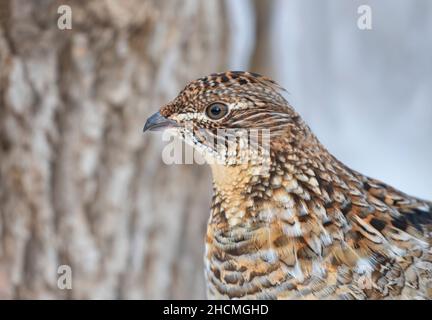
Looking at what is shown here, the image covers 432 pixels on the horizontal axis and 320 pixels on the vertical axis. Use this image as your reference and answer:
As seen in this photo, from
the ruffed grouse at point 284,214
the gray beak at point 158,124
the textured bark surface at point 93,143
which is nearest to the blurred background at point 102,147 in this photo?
the textured bark surface at point 93,143

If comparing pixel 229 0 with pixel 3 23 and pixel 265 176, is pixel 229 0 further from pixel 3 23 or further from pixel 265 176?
pixel 265 176

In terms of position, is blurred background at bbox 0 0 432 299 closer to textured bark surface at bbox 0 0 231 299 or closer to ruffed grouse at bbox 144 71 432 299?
textured bark surface at bbox 0 0 231 299

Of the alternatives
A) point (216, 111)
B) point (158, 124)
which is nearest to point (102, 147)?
point (158, 124)

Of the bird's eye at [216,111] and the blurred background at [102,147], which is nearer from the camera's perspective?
the bird's eye at [216,111]

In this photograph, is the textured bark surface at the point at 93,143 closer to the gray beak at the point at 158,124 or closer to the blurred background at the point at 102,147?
the blurred background at the point at 102,147

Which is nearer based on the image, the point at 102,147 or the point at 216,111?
the point at 216,111

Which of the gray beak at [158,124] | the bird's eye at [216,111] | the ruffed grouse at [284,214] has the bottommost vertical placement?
the ruffed grouse at [284,214]

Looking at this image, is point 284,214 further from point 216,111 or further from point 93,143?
point 93,143
